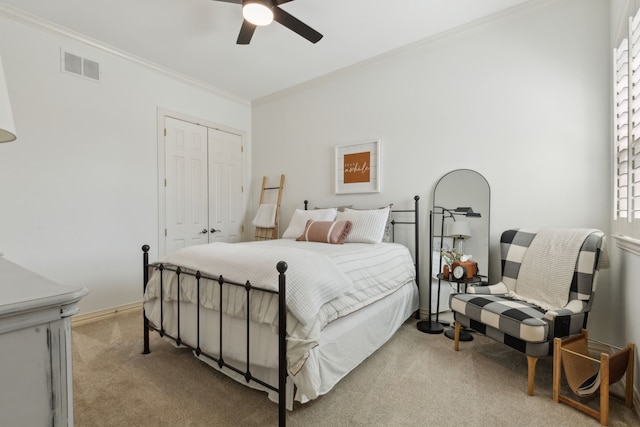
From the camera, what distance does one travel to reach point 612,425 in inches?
61.9

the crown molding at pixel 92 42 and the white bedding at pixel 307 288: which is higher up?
the crown molding at pixel 92 42

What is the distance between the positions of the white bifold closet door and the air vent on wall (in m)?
0.83

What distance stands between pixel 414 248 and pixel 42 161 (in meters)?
3.71

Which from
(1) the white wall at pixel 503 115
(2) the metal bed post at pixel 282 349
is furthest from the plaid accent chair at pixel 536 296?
(2) the metal bed post at pixel 282 349

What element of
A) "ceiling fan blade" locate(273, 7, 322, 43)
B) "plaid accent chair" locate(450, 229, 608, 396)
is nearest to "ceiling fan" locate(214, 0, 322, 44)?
"ceiling fan blade" locate(273, 7, 322, 43)

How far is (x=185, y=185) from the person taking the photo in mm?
3986

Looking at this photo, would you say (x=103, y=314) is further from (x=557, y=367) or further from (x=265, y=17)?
(x=557, y=367)

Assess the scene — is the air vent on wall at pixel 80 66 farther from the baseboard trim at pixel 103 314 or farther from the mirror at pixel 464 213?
the mirror at pixel 464 213

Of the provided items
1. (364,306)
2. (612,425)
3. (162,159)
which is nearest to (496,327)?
(612,425)

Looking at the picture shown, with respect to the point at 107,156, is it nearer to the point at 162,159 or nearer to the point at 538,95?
the point at 162,159

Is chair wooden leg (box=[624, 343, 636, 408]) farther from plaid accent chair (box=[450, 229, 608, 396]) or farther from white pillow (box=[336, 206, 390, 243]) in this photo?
white pillow (box=[336, 206, 390, 243])

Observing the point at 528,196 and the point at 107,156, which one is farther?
the point at 107,156

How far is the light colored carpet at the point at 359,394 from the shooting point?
5.34 ft

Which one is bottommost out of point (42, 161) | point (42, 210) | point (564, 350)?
point (564, 350)
